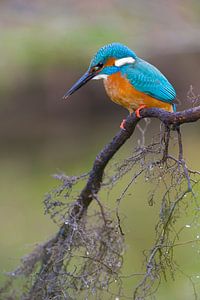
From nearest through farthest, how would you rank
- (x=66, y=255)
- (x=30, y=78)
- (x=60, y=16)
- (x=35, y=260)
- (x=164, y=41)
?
1. (x=66, y=255)
2. (x=35, y=260)
3. (x=30, y=78)
4. (x=164, y=41)
5. (x=60, y=16)

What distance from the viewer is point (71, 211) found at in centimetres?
320

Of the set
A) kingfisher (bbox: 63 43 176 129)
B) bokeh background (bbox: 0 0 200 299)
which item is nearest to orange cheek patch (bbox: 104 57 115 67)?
kingfisher (bbox: 63 43 176 129)

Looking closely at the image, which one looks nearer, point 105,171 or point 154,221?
point 105,171

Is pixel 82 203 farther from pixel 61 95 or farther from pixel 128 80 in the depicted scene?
pixel 61 95

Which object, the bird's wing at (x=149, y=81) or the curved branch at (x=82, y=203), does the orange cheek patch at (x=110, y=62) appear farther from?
the curved branch at (x=82, y=203)

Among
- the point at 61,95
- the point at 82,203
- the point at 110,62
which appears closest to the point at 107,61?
the point at 110,62

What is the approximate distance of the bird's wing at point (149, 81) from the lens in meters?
3.23

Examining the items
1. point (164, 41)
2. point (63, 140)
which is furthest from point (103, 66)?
point (164, 41)

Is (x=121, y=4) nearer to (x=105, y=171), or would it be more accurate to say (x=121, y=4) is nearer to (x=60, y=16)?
(x=60, y=16)

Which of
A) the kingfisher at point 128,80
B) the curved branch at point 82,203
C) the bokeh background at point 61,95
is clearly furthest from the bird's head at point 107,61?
the bokeh background at point 61,95

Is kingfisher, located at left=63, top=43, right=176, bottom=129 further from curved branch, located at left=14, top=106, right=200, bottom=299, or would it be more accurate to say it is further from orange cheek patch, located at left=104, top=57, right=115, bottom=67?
curved branch, located at left=14, top=106, right=200, bottom=299

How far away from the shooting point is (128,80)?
333cm

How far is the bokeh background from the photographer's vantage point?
256 inches

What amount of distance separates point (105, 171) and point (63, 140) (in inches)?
222
